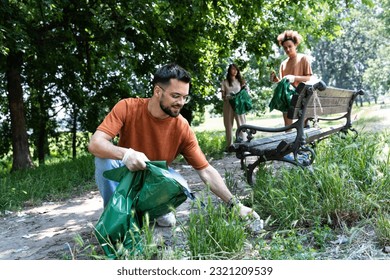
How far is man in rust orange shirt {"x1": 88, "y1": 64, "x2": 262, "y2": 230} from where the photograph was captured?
305 cm

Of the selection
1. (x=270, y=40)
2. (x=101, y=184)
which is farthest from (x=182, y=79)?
(x=270, y=40)

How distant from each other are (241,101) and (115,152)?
18.3 feet

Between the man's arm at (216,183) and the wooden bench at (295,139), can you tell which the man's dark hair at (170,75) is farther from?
the wooden bench at (295,139)

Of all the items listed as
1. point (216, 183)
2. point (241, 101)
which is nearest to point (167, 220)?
point (216, 183)

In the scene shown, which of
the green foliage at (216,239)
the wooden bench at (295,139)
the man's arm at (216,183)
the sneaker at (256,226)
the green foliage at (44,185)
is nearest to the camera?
the green foliage at (216,239)

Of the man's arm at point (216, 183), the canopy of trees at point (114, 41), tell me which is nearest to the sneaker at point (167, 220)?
the man's arm at point (216, 183)

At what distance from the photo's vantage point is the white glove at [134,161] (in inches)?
107

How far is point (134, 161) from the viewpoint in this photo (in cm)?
273

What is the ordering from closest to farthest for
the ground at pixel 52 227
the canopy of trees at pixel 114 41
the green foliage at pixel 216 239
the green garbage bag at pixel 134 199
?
the green foliage at pixel 216 239 → the green garbage bag at pixel 134 199 → the ground at pixel 52 227 → the canopy of trees at pixel 114 41

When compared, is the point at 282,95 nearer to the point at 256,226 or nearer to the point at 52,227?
the point at 256,226

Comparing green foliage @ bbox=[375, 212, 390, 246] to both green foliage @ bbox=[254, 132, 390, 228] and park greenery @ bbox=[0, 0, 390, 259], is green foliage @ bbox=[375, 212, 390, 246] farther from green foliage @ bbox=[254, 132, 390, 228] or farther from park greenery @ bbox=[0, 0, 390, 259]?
green foliage @ bbox=[254, 132, 390, 228]

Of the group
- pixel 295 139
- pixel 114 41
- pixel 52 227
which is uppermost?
pixel 114 41

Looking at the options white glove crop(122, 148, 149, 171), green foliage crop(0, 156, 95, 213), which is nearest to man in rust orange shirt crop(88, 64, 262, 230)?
white glove crop(122, 148, 149, 171)

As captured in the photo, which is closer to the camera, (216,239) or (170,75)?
(216,239)
